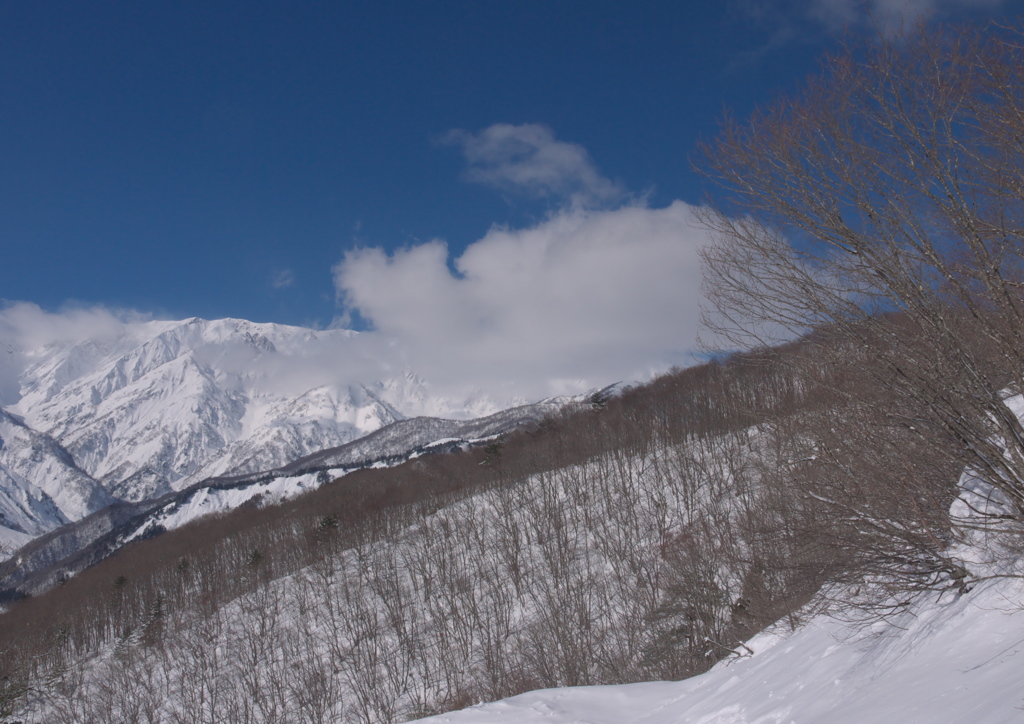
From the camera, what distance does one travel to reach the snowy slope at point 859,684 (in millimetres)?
3818

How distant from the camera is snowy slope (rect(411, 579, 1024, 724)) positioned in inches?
150

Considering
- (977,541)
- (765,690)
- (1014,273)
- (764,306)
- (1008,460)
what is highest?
(764,306)

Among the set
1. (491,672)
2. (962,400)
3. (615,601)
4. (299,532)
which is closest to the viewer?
(962,400)

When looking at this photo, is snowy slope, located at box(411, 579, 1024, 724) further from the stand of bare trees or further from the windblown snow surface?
the stand of bare trees

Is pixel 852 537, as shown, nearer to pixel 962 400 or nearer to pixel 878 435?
pixel 878 435

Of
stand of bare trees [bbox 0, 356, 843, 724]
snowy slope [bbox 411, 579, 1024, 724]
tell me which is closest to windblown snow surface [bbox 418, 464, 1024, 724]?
snowy slope [bbox 411, 579, 1024, 724]

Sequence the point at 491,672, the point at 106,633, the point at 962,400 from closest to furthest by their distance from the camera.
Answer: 1. the point at 962,400
2. the point at 491,672
3. the point at 106,633

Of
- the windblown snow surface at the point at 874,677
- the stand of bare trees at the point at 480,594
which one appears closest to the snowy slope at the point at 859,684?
the windblown snow surface at the point at 874,677

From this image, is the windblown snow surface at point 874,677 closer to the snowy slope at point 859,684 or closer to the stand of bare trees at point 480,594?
the snowy slope at point 859,684

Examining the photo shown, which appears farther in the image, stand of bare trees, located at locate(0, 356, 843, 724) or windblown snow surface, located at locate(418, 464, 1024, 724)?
stand of bare trees, located at locate(0, 356, 843, 724)

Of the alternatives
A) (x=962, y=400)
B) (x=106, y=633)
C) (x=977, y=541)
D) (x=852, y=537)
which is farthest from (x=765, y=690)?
(x=106, y=633)

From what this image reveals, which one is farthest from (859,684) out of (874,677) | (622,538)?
(622,538)

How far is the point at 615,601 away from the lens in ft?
110

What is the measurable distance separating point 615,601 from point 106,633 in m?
63.5
